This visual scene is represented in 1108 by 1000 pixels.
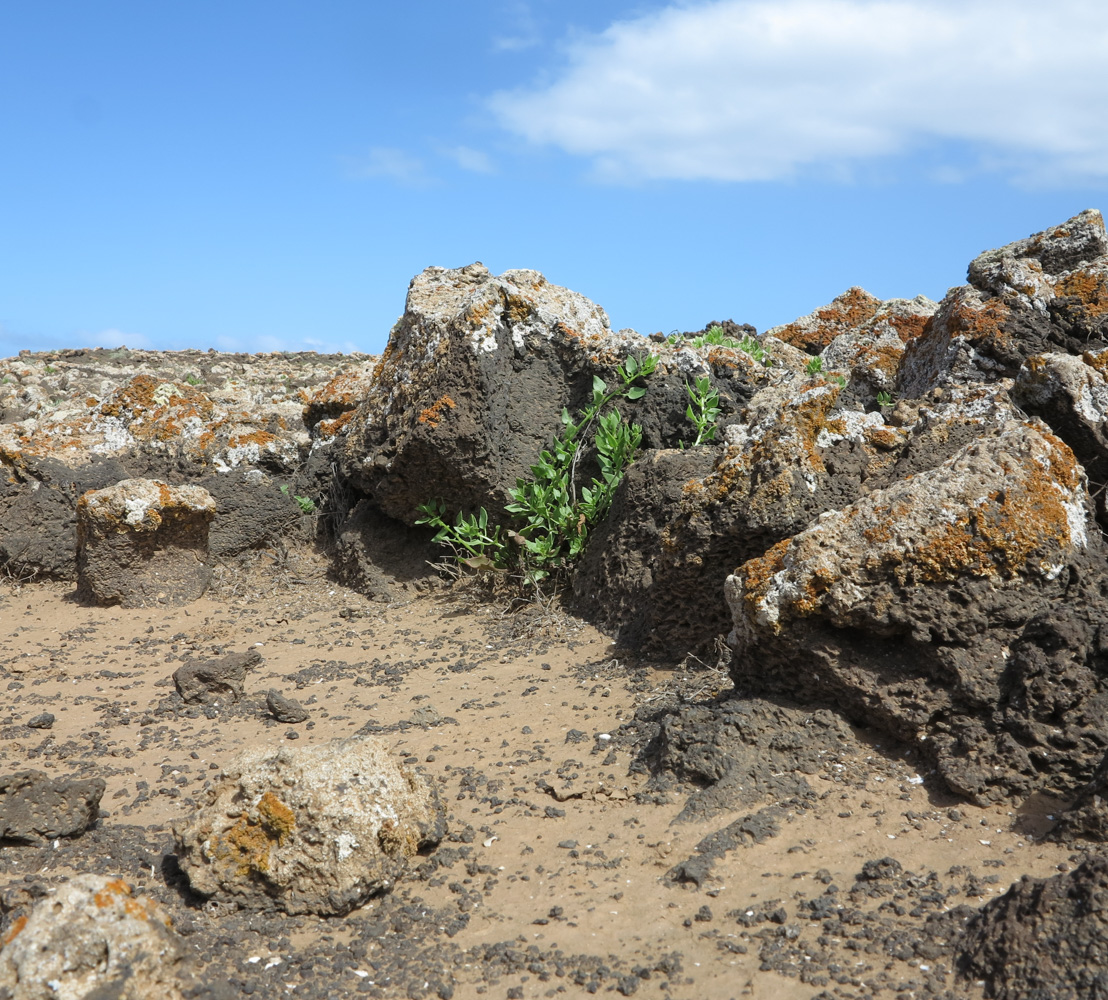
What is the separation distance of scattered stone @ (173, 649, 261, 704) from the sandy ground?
0.46 ft

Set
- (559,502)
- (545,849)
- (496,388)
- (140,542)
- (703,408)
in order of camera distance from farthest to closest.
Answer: (140,542), (496,388), (559,502), (703,408), (545,849)

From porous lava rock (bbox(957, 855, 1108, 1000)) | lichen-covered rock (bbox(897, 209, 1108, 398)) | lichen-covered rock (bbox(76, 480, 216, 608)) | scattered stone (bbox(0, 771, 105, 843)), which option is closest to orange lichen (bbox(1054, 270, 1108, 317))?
lichen-covered rock (bbox(897, 209, 1108, 398))

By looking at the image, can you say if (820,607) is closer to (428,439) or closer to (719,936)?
(719,936)

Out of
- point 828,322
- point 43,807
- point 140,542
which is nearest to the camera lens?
point 43,807

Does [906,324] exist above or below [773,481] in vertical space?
above

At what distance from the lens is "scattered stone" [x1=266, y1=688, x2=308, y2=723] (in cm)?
616

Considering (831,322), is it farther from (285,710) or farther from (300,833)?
(300,833)

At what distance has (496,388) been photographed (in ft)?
27.0

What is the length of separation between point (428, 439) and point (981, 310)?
13.8 feet

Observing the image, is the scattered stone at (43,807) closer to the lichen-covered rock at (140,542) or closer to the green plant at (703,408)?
the lichen-covered rock at (140,542)

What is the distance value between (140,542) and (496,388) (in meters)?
3.50

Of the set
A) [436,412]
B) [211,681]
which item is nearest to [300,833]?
[211,681]

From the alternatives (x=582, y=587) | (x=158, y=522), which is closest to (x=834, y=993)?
(x=582, y=587)

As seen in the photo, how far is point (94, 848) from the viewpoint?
4516 millimetres
